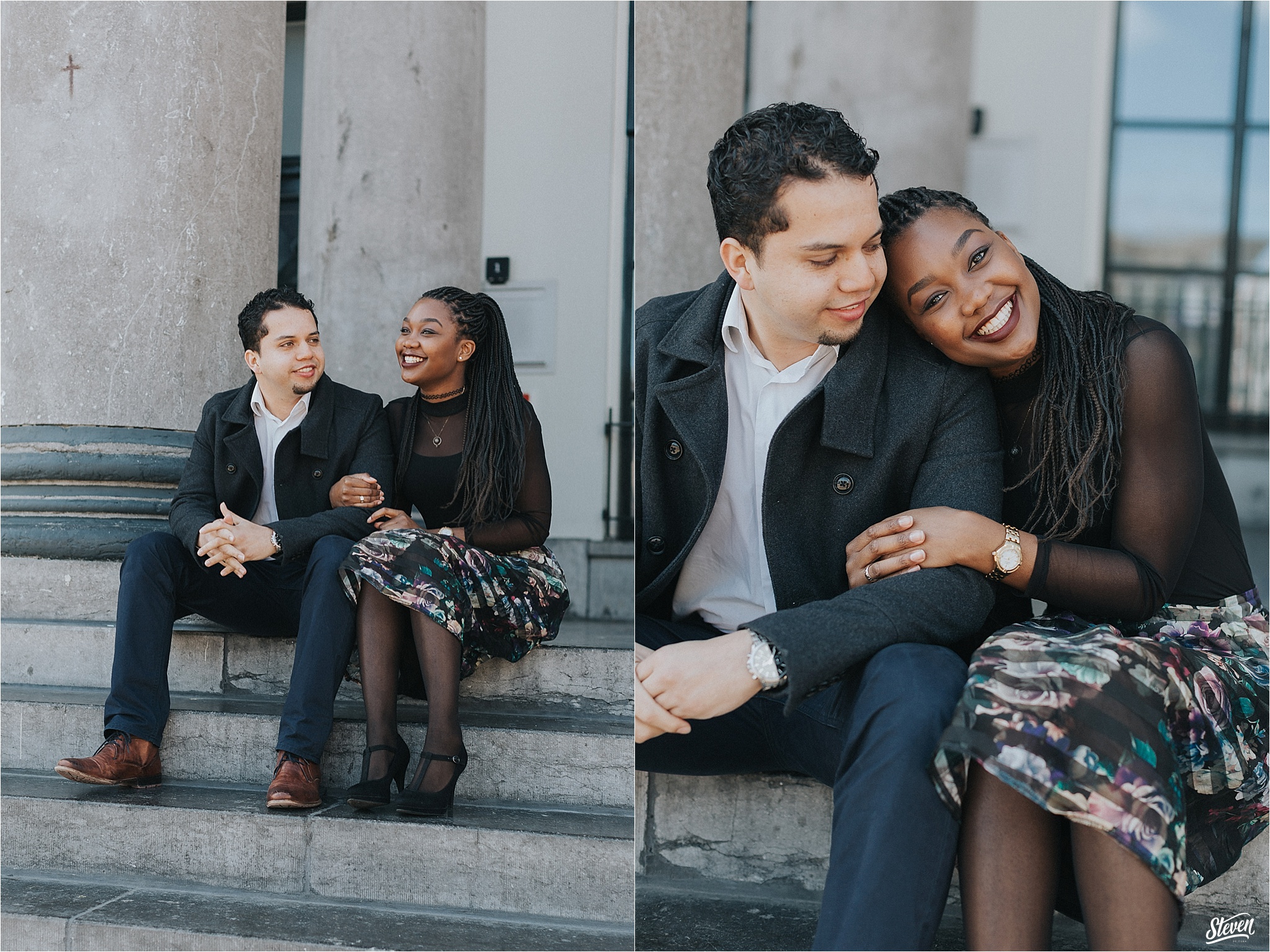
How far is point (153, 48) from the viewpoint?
3775mm

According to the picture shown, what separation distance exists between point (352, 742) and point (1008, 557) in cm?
181

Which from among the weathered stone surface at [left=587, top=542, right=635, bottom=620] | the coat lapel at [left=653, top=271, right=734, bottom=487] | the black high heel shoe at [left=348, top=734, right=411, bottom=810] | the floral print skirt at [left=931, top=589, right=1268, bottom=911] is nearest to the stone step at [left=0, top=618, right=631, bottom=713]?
the black high heel shoe at [left=348, top=734, right=411, bottom=810]

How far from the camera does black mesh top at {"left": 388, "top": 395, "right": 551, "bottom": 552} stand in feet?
10.7

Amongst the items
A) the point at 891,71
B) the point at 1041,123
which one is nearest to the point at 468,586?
the point at 891,71

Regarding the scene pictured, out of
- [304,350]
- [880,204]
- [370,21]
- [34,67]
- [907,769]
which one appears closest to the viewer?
[907,769]

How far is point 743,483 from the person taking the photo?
2.17 m

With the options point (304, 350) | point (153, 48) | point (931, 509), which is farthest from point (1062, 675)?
point (153, 48)

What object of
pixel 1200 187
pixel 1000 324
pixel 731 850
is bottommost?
pixel 731 850

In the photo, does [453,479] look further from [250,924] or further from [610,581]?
[610,581]

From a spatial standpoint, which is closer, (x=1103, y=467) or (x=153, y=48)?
(x=1103, y=467)

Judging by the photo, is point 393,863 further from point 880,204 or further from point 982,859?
point 880,204

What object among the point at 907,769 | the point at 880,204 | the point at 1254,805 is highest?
the point at 880,204

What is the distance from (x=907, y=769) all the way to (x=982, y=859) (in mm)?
181

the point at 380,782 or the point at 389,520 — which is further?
the point at 389,520
